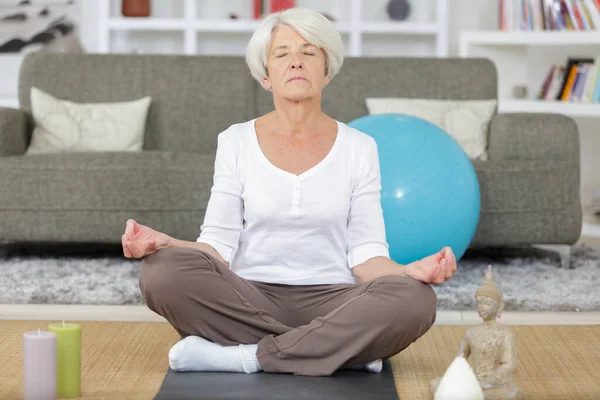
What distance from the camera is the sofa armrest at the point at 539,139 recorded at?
3541 mm

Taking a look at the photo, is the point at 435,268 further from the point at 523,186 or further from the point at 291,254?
the point at 523,186

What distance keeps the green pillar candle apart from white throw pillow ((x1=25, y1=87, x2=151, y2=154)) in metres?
2.01

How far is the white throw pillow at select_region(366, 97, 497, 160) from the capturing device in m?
3.77

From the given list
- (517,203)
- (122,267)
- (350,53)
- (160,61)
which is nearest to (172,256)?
(122,267)

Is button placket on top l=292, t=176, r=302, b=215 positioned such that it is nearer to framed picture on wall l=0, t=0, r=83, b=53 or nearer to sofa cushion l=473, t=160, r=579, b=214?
sofa cushion l=473, t=160, r=579, b=214

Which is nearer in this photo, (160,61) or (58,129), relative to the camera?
(58,129)

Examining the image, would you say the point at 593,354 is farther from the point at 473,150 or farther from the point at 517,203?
the point at 473,150

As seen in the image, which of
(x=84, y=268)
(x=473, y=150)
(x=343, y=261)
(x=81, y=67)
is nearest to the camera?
(x=343, y=261)

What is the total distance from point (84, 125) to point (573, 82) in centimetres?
274

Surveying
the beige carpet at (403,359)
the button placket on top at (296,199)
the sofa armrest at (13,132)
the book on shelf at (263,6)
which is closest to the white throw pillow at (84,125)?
the sofa armrest at (13,132)

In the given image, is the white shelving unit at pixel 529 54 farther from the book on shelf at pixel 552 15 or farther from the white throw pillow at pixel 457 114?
the white throw pillow at pixel 457 114

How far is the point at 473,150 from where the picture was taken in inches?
148

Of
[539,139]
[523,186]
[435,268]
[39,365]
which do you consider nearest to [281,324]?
[435,268]

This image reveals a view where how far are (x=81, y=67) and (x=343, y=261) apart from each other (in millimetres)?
2256
